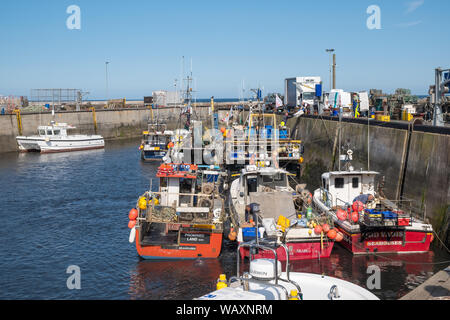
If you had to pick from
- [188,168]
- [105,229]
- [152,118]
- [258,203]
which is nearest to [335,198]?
[258,203]

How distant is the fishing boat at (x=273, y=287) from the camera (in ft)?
26.1

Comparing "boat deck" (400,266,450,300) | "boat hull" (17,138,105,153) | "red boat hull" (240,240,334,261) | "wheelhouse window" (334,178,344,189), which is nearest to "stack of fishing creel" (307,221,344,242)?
"red boat hull" (240,240,334,261)

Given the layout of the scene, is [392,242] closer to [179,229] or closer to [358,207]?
[358,207]

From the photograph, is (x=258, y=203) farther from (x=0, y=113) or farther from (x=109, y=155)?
(x=0, y=113)

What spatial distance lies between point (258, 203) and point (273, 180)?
3255 mm

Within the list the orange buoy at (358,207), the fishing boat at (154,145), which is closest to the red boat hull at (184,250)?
the orange buoy at (358,207)

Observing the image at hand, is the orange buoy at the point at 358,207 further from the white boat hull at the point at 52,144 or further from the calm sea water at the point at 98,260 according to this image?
the white boat hull at the point at 52,144

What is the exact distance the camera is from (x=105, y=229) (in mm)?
23234

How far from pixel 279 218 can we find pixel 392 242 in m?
4.92

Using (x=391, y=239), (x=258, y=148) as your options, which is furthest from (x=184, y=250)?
(x=258, y=148)

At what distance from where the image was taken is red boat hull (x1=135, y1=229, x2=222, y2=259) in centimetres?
1773

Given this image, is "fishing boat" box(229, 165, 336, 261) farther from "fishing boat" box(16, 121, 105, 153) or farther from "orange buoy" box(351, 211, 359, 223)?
"fishing boat" box(16, 121, 105, 153)

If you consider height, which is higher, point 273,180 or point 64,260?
point 273,180

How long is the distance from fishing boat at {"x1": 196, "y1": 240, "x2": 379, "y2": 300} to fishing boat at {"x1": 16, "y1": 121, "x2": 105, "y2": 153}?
50962 millimetres
